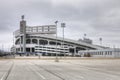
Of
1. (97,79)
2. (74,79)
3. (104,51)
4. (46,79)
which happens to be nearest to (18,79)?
(46,79)

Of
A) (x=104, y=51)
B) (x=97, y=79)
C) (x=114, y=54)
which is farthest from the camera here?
(x=104, y=51)

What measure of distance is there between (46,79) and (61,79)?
3.54 feet

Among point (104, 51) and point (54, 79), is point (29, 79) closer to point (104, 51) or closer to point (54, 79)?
point (54, 79)

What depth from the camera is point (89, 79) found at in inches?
803

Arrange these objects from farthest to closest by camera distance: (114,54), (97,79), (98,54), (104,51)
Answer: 1. (98,54)
2. (104,51)
3. (114,54)
4. (97,79)

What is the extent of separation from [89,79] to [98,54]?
174 metres

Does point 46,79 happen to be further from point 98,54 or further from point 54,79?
point 98,54

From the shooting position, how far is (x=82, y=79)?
20.5 m

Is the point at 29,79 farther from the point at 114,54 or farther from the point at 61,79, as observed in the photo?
the point at 114,54

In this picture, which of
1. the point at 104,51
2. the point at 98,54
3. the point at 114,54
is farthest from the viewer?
the point at 98,54

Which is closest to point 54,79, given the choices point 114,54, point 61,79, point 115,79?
point 61,79

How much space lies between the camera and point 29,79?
20.5 meters

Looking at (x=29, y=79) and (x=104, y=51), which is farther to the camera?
(x=104, y=51)

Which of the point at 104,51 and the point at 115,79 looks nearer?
the point at 115,79
